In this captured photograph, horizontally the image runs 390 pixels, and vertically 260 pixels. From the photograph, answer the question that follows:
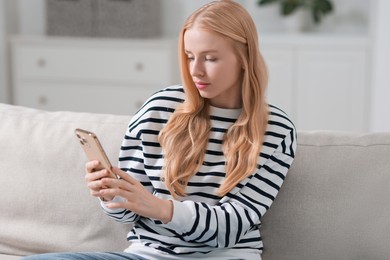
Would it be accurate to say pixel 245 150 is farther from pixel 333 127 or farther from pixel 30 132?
pixel 333 127

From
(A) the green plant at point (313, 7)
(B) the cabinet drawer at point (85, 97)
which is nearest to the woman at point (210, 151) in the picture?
(B) the cabinet drawer at point (85, 97)

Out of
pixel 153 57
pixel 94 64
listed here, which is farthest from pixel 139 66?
pixel 94 64

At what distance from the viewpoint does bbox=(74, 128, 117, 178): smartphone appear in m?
1.68

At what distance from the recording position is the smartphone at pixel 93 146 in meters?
1.68

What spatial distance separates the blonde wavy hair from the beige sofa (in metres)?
0.19

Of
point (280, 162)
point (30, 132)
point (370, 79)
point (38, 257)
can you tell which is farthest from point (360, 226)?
point (370, 79)

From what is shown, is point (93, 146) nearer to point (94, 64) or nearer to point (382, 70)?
point (382, 70)

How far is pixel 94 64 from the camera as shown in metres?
4.80

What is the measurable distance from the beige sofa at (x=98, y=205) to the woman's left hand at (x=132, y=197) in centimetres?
35

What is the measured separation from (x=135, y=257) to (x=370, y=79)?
9.61 ft

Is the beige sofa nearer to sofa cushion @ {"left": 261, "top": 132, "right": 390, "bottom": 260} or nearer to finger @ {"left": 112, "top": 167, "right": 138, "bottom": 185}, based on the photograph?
sofa cushion @ {"left": 261, "top": 132, "right": 390, "bottom": 260}

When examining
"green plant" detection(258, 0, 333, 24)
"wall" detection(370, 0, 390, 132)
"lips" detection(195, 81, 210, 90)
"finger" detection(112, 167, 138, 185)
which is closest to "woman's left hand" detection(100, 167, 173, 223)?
"finger" detection(112, 167, 138, 185)

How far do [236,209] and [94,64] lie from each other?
304cm

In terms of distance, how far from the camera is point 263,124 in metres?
1.95
